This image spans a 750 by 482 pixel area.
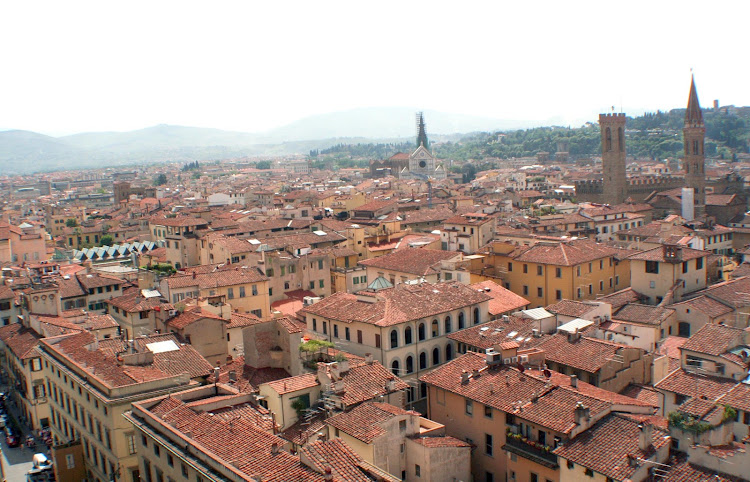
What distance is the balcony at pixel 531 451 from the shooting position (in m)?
21.3

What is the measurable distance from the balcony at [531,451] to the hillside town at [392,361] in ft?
0.20

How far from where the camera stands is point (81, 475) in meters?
28.3

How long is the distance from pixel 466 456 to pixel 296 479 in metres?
7.93

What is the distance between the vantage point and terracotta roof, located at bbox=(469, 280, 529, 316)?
36781 mm

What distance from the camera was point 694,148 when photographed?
91500 millimetres

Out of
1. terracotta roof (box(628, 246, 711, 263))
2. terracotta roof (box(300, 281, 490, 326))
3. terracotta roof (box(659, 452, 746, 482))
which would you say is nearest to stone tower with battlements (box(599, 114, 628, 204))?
terracotta roof (box(628, 246, 711, 263))

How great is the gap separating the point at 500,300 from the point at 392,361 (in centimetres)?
951

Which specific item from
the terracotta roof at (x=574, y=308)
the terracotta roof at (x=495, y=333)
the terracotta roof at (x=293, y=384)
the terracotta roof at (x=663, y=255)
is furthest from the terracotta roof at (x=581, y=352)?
the terracotta roof at (x=663, y=255)

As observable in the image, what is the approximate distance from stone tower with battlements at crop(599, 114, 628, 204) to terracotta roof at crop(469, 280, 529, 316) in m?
58.3

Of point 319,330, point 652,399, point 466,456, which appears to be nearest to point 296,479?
point 466,456

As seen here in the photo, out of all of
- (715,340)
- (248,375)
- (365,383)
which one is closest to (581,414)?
(715,340)

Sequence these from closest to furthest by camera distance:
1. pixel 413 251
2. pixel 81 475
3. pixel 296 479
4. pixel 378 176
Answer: pixel 296 479 < pixel 81 475 < pixel 413 251 < pixel 378 176

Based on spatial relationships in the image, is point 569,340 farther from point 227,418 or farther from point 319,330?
point 227,418

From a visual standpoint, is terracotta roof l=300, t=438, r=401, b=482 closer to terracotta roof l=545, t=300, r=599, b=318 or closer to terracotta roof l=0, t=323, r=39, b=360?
terracotta roof l=545, t=300, r=599, b=318
